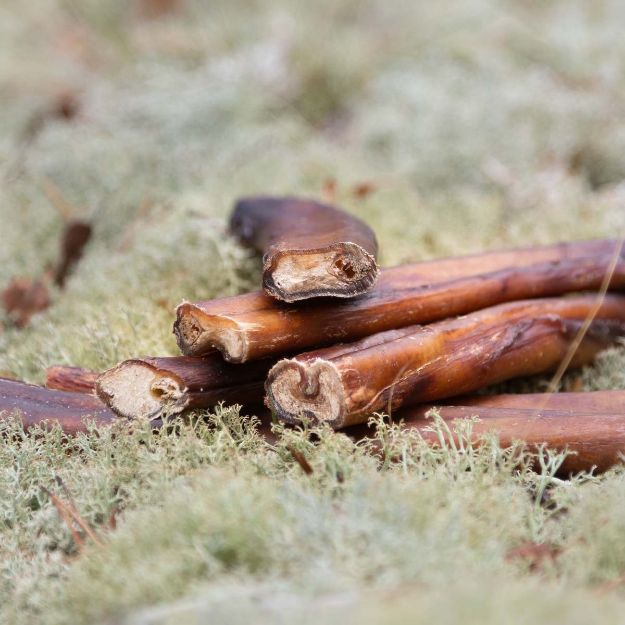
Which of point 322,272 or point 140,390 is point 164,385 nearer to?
point 140,390

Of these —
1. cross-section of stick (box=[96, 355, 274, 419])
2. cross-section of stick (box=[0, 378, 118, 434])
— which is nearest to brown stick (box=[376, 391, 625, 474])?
cross-section of stick (box=[96, 355, 274, 419])

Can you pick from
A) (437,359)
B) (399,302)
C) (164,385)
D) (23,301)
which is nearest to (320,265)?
(399,302)

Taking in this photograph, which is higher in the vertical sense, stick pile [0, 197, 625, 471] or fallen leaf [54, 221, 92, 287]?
fallen leaf [54, 221, 92, 287]

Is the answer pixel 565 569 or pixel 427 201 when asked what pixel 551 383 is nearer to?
pixel 565 569

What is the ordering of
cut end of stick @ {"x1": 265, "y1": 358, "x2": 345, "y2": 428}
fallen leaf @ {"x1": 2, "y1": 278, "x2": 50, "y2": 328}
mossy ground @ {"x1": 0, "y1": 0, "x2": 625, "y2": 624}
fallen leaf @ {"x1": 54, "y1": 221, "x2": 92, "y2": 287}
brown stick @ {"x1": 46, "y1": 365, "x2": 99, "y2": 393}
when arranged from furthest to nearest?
fallen leaf @ {"x1": 54, "y1": 221, "x2": 92, "y2": 287}, fallen leaf @ {"x1": 2, "y1": 278, "x2": 50, "y2": 328}, brown stick @ {"x1": 46, "y1": 365, "x2": 99, "y2": 393}, cut end of stick @ {"x1": 265, "y1": 358, "x2": 345, "y2": 428}, mossy ground @ {"x1": 0, "y1": 0, "x2": 625, "y2": 624}

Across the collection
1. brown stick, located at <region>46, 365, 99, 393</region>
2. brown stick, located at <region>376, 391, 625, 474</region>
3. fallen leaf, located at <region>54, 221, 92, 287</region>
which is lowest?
brown stick, located at <region>376, 391, 625, 474</region>

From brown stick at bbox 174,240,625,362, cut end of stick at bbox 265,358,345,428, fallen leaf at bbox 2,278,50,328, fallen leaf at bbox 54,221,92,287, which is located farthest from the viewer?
fallen leaf at bbox 54,221,92,287

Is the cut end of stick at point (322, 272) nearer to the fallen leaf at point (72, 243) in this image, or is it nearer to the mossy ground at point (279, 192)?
the mossy ground at point (279, 192)

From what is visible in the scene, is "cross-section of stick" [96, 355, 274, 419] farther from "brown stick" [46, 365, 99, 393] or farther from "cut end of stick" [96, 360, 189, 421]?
"brown stick" [46, 365, 99, 393]

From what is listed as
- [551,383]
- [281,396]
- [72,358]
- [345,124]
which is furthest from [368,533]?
[345,124]
